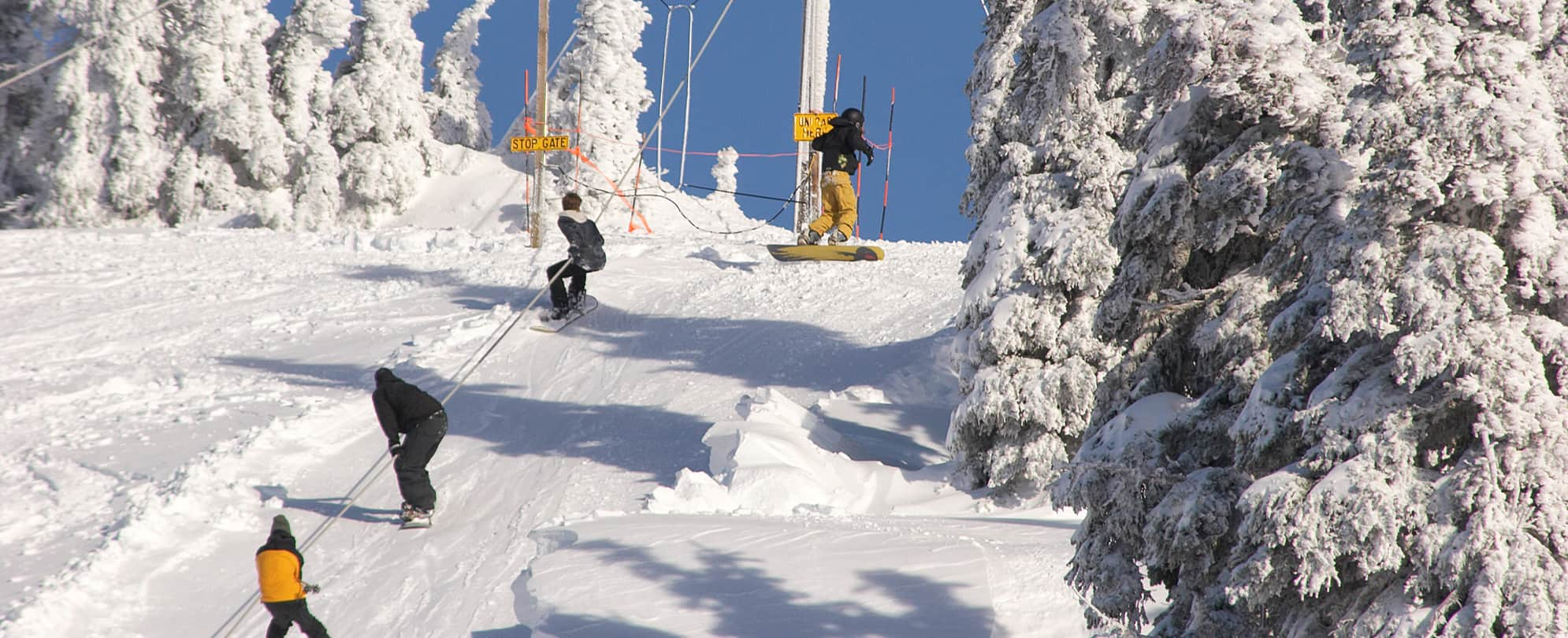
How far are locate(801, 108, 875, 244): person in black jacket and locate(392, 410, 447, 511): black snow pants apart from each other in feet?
26.1

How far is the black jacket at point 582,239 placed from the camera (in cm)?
1786

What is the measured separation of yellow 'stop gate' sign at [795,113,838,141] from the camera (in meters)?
22.4

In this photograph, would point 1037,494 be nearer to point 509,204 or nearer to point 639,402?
point 639,402

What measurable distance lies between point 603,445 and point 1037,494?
4991 millimetres

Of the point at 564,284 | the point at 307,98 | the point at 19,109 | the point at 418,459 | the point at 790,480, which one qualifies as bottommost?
the point at 790,480

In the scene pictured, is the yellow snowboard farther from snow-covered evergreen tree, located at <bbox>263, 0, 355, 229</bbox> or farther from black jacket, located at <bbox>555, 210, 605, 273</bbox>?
snow-covered evergreen tree, located at <bbox>263, 0, 355, 229</bbox>

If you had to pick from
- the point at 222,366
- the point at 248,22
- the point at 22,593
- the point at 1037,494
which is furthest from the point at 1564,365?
the point at 248,22

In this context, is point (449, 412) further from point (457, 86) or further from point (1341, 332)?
point (457, 86)

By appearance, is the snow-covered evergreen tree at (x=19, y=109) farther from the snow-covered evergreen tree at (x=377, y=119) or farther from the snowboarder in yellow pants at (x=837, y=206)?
the snowboarder in yellow pants at (x=837, y=206)

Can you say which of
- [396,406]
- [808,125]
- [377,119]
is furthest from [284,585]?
[377,119]

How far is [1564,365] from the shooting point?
5133 millimetres

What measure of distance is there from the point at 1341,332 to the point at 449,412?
12.0 meters

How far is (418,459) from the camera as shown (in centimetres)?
1071

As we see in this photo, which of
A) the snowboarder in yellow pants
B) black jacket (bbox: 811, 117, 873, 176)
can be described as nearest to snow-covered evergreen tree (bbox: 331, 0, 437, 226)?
the snowboarder in yellow pants
